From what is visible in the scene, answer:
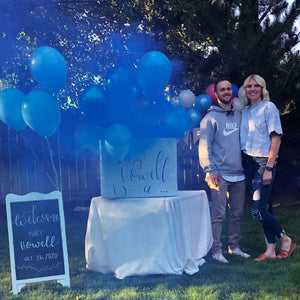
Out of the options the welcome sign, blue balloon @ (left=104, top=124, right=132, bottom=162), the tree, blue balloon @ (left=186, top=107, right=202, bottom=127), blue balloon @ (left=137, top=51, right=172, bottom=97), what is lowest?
the welcome sign

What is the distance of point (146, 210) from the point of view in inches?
104

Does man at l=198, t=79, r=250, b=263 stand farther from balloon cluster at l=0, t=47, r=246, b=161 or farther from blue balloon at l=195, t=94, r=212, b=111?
blue balloon at l=195, t=94, r=212, b=111

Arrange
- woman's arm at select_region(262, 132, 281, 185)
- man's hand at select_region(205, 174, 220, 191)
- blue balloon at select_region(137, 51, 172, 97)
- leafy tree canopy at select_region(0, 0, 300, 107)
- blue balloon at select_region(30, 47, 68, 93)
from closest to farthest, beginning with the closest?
1. blue balloon at select_region(30, 47, 68, 93)
2. blue balloon at select_region(137, 51, 172, 97)
3. woman's arm at select_region(262, 132, 281, 185)
4. man's hand at select_region(205, 174, 220, 191)
5. leafy tree canopy at select_region(0, 0, 300, 107)

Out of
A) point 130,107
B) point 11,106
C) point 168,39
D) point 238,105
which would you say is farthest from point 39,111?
point 168,39

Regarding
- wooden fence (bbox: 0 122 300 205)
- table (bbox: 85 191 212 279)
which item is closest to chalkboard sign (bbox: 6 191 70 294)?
table (bbox: 85 191 212 279)

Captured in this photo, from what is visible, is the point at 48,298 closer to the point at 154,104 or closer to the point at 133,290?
the point at 133,290

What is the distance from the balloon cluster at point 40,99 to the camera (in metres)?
2.38

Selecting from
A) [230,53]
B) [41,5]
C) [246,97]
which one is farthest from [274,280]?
[41,5]

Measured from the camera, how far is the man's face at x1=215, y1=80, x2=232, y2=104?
9.83ft

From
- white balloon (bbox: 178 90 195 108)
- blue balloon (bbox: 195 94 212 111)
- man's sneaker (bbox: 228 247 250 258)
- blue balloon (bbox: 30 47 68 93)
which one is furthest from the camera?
white balloon (bbox: 178 90 195 108)

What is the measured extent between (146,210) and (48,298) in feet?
3.06

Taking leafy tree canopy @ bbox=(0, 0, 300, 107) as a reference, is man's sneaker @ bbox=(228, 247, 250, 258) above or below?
below

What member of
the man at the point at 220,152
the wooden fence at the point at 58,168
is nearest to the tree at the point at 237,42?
the wooden fence at the point at 58,168

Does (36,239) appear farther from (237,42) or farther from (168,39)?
(237,42)
